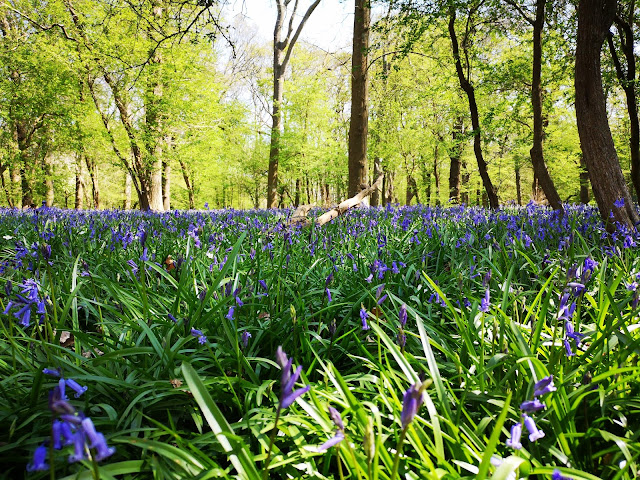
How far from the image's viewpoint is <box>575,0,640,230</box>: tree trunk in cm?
390

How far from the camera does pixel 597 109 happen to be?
3.97 m

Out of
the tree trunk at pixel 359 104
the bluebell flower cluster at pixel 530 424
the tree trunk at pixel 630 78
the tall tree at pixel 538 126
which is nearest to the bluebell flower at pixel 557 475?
the bluebell flower cluster at pixel 530 424

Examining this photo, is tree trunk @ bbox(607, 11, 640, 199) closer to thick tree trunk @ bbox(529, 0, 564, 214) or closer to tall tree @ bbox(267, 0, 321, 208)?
thick tree trunk @ bbox(529, 0, 564, 214)

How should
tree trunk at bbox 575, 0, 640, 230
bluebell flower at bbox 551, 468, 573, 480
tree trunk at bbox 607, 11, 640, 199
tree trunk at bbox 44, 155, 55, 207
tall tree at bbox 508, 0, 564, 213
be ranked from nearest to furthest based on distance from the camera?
bluebell flower at bbox 551, 468, 573, 480 < tree trunk at bbox 575, 0, 640, 230 < tall tree at bbox 508, 0, 564, 213 < tree trunk at bbox 607, 11, 640, 199 < tree trunk at bbox 44, 155, 55, 207

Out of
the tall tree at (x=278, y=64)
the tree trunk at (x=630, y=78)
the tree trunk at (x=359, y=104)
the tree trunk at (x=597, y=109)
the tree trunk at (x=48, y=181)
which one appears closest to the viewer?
the tree trunk at (x=597, y=109)

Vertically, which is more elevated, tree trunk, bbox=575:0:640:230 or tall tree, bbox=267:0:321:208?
tall tree, bbox=267:0:321:208

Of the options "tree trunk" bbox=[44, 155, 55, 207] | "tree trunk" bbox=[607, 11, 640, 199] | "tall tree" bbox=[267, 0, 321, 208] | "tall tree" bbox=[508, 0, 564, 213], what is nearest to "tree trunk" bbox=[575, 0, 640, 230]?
"tall tree" bbox=[508, 0, 564, 213]

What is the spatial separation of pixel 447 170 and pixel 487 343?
113 feet

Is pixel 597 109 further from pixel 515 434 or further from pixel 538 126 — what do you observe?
pixel 515 434

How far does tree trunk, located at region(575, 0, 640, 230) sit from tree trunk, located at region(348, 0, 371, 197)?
5.72 m

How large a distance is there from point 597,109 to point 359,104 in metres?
6.46

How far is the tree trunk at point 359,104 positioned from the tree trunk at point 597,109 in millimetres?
5723

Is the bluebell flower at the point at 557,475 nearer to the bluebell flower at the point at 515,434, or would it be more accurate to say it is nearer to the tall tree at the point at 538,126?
the bluebell flower at the point at 515,434

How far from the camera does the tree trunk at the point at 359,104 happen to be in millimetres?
9406
